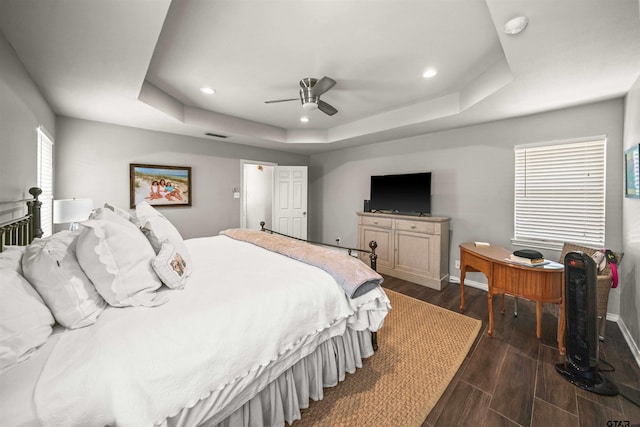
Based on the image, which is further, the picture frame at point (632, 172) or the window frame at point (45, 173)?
the window frame at point (45, 173)

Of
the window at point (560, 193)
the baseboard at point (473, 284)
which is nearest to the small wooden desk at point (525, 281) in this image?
Answer: the window at point (560, 193)

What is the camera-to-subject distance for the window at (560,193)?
270cm

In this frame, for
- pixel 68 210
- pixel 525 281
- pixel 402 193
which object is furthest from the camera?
pixel 402 193

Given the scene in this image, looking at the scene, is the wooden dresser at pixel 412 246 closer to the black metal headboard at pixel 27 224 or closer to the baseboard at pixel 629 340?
the baseboard at pixel 629 340

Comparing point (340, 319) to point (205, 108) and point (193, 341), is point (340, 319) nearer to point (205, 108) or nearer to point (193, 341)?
point (193, 341)

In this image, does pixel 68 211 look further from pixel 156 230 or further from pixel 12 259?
pixel 12 259

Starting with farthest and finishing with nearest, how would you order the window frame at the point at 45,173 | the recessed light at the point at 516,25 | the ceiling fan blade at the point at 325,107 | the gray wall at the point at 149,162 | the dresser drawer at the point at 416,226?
the dresser drawer at the point at 416,226 < the gray wall at the point at 149,162 < the ceiling fan blade at the point at 325,107 < the window frame at the point at 45,173 < the recessed light at the point at 516,25

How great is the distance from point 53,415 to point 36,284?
21.2 inches

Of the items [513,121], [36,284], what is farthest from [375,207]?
[36,284]

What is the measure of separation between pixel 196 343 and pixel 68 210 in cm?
237

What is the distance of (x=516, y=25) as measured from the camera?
1525mm

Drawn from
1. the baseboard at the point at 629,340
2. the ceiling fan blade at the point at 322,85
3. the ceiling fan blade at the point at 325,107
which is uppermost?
the ceiling fan blade at the point at 322,85

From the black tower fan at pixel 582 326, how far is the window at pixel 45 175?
15.6 feet

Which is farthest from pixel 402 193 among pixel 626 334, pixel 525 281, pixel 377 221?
pixel 626 334
